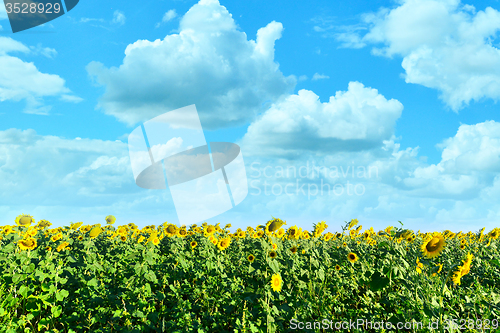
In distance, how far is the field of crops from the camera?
401cm

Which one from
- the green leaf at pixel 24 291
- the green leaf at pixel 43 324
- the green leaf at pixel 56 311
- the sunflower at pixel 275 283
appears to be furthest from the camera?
the green leaf at pixel 24 291

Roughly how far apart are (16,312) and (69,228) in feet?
10.9

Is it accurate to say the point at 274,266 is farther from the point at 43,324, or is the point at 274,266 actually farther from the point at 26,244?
the point at 26,244

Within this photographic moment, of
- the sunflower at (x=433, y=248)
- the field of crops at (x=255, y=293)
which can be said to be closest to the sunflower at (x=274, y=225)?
the field of crops at (x=255, y=293)

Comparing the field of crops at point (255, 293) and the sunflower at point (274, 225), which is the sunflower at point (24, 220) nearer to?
the field of crops at point (255, 293)

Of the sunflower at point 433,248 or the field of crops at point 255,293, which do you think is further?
the sunflower at point 433,248

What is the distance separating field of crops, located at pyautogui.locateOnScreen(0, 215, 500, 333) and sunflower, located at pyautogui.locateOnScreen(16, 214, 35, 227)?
1.61 meters

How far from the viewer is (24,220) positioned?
8.20 meters

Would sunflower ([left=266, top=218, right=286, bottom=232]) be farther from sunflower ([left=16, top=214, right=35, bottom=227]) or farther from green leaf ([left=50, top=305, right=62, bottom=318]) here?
sunflower ([left=16, top=214, right=35, bottom=227])

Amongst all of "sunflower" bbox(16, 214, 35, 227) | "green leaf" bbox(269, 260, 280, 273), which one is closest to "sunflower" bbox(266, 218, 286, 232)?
"green leaf" bbox(269, 260, 280, 273)

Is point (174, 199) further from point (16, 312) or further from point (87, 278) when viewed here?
point (16, 312)

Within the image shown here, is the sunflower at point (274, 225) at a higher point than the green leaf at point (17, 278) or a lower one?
higher

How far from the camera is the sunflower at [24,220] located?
8102 mm

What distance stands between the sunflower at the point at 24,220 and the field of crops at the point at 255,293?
1.61 m
